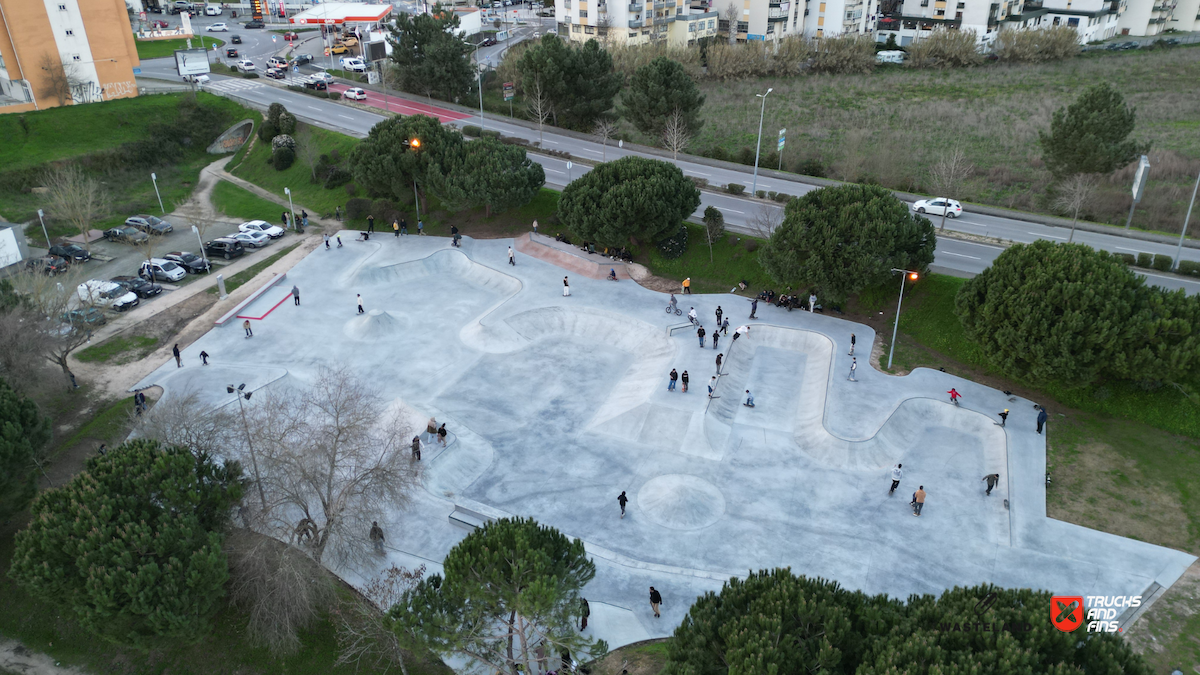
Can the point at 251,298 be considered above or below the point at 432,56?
below

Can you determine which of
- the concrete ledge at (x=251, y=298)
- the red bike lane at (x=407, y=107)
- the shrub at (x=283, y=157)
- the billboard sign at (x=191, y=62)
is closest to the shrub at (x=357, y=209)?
the concrete ledge at (x=251, y=298)

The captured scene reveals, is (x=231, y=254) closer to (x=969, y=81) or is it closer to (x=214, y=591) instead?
(x=214, y=591)

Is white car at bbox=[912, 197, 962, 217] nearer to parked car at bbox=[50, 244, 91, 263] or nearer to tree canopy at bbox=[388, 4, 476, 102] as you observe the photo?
tree canopy at bbox=[388, 4, 476, 102]

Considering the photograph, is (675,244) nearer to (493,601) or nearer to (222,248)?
(222,248)

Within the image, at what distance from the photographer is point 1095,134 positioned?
49.6m

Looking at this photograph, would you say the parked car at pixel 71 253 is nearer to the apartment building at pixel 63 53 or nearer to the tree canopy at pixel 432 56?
the apartment building at pixel 63 53

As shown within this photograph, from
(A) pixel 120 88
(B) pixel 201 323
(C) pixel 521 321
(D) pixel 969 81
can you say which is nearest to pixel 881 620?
(C) pixel 521 321

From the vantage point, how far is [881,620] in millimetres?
18234

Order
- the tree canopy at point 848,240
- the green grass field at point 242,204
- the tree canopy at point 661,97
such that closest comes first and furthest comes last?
1. the tree canopy at point 848,240
2. the tree canopy at point 661,97
3. the green grass field at point 242,204

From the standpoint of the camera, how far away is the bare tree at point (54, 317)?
35000 mm

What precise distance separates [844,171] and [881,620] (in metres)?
47.3

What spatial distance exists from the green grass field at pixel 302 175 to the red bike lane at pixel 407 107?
9344 mm

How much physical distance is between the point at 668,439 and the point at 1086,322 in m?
18.6

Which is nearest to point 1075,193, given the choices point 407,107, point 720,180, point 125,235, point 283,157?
point 720,180
